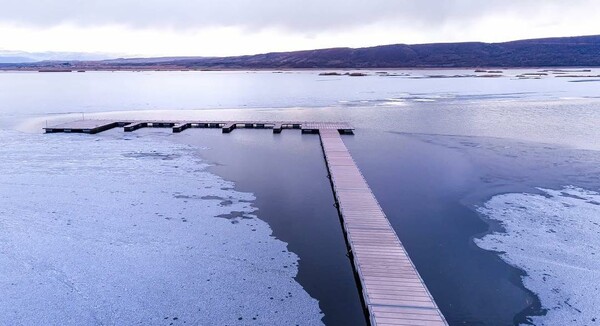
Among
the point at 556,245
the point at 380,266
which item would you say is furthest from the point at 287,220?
the point at 556,245

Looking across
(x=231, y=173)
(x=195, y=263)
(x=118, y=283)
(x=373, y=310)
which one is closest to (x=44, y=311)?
(x=118, y=283)

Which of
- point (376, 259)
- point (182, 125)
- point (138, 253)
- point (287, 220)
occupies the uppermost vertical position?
point (182, 125)

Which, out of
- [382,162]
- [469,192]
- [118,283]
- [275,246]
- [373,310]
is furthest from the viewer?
[382,162]

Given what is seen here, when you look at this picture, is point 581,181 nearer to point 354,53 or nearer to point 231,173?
point 231,173

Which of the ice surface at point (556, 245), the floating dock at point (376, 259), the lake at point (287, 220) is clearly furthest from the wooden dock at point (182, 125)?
the ice surface at point (556, 245)

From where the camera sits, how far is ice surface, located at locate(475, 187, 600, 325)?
314 inches

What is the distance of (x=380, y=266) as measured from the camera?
8547mm

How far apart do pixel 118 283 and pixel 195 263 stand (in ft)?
5.36

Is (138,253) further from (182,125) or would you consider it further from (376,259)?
(182,125)

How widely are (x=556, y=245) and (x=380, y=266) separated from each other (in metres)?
4.89

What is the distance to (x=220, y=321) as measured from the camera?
24.3 ft

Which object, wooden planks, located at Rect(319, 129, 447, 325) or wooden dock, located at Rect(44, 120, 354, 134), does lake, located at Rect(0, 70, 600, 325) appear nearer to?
wooden planks, located at Rect(319, 129, 447, 325)

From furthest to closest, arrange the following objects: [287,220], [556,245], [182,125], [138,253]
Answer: [182,125], [287,220], [556,245], [138,253]

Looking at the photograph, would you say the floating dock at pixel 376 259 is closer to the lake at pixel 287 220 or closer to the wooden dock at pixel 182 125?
the lake at pixel 287 220
